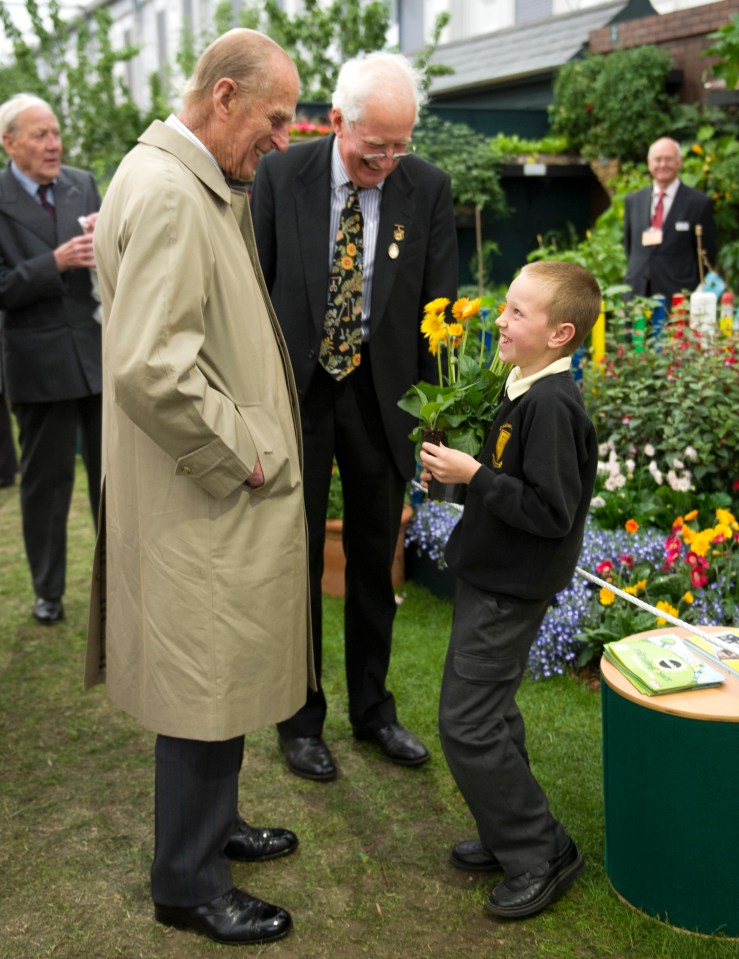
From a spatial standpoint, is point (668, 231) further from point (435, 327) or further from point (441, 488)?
point (441, 488)

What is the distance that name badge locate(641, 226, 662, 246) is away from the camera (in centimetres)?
730

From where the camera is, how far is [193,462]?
218cm

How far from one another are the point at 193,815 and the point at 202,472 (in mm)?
837

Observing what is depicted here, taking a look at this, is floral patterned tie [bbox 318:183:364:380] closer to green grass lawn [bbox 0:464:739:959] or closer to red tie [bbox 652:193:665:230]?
green grass lawn [bbox 0:464:739:959]

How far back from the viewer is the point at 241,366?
2.30 metres

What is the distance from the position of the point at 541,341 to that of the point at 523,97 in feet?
38.6

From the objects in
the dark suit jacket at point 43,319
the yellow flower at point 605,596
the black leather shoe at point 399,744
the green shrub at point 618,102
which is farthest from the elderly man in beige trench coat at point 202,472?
the green shrub at point 618,102

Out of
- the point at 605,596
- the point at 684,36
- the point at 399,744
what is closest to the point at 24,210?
the point at 399,744

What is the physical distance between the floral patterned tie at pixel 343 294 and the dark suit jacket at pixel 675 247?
4637 mm

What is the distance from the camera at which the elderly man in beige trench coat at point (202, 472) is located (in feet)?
6.96

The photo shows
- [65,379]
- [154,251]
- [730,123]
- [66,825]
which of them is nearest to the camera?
[154,251]

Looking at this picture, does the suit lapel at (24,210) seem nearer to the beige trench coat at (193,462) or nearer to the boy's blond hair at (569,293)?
the beige trench coat at (193,462)

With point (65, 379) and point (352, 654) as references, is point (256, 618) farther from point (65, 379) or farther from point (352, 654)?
point (65, 379)

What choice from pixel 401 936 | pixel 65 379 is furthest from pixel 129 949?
pixel 65 379
